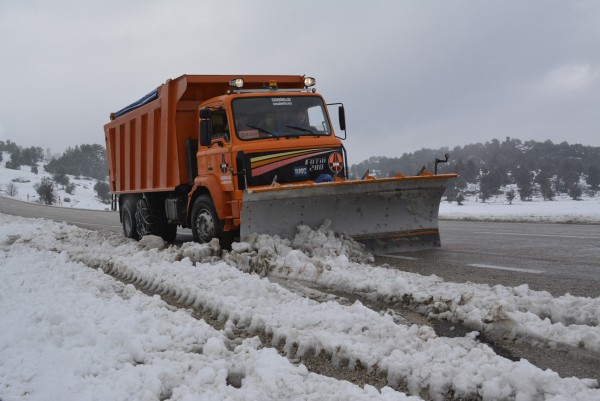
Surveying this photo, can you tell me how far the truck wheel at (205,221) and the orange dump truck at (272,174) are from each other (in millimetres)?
17

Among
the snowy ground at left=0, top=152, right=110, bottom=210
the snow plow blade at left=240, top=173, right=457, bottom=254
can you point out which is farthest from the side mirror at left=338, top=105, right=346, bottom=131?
the snowy ground at left=0, top=152, right=110, bottom=210

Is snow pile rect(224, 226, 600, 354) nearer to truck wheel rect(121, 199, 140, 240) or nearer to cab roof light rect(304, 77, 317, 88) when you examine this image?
cab roof light rect(304, 77, 317, 88)

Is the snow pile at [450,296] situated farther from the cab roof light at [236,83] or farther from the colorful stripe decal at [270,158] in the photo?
the cab roof light at [236,83]

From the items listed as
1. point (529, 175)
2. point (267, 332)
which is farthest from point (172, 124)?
point (529, 175)

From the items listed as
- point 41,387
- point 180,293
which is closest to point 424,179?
point 180,293

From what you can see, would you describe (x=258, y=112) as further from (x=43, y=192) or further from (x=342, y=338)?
(x=43, y=192)

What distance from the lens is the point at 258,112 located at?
7930 mm

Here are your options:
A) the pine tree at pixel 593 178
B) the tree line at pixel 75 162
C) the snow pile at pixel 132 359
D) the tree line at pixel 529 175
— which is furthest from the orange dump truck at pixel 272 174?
the tree line at pixel 75 162

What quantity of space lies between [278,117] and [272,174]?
3.26 ft

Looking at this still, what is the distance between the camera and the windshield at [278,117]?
780 cm

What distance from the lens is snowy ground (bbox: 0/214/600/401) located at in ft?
8.95

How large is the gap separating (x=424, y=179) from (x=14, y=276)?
558 cm

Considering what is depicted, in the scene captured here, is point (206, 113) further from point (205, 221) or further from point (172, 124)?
point (205, 221)

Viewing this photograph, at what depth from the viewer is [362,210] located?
295 inches
